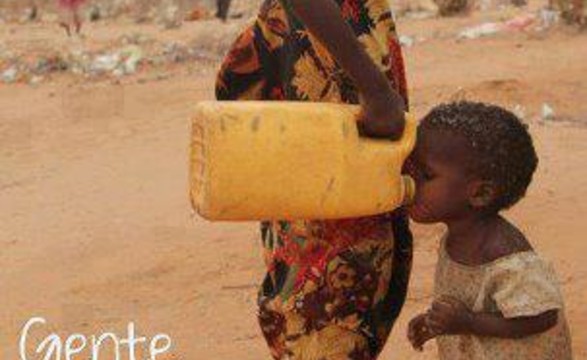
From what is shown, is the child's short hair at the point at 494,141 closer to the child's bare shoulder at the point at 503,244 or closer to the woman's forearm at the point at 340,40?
the child's bare shoulder at the point at 503,244

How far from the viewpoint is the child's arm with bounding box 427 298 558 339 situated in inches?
87.4

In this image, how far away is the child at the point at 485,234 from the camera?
2.18 meters

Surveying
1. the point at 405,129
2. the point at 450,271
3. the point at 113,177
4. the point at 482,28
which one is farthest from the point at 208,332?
the point at 482,28

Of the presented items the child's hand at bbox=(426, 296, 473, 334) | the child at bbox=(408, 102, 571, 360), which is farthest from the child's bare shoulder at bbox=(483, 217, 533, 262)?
the child's hand at bbox=(426, 296, 473, 334)

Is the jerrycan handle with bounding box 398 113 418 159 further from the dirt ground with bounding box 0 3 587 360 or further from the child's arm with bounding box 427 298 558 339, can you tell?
the dirt ground with bounding box 0 3 587 360

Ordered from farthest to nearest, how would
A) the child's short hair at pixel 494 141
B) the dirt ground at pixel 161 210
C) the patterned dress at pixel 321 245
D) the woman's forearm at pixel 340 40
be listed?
1. the dirt ground at pixel 161 210
2. the patterned dress at pixel 321 245
3. the child's short hair at pixel 494 141
4. the woman's forearm at pixel 340 40

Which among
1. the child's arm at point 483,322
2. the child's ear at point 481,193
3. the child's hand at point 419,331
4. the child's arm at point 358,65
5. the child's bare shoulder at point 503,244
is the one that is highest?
the child's arm at point 358,65

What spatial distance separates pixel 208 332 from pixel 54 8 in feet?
42.7

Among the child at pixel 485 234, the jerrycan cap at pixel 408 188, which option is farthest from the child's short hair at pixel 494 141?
the jerrycan cap at pixel 408 188

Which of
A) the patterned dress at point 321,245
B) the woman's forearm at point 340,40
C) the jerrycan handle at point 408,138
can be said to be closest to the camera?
the woman's forearm at point 340,40

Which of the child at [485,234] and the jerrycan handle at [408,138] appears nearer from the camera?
the jerrycan handle at [408,138]

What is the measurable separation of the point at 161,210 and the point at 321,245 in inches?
133

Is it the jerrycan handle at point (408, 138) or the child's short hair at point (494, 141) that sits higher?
the jerrycan handle at point (408, 138)

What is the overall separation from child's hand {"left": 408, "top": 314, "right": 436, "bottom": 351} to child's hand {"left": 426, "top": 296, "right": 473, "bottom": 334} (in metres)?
0.03
